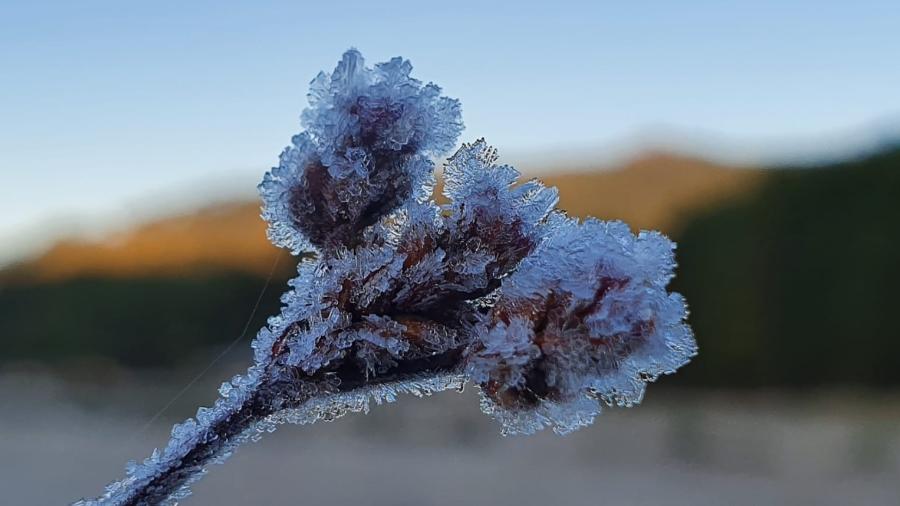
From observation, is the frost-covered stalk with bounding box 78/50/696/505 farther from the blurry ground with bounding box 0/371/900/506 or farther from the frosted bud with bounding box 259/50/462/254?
the blurry ground with bounding box 0/371/900/506

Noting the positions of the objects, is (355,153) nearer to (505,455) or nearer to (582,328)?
(582,328)

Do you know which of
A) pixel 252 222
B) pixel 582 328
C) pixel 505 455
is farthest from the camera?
pixel 252 222

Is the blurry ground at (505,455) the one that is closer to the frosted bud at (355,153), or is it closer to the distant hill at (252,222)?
the distant hill at (252,222)

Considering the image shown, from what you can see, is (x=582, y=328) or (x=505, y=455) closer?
(x=582, y=328)

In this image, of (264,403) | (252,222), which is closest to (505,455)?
(252,222)

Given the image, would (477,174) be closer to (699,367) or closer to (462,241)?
(462,241)

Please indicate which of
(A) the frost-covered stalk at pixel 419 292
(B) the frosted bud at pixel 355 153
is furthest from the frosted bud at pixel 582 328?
(B) the frosted bud at pixel 355 153

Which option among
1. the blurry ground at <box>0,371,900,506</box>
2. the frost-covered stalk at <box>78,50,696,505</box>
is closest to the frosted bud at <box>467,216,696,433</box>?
the frost-covered stalk at <box>78,50,696,505</box>
